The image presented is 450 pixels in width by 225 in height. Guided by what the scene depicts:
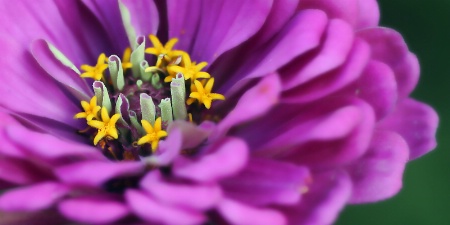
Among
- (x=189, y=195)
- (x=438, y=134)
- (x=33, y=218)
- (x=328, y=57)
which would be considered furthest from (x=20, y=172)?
(x=438, y=134)

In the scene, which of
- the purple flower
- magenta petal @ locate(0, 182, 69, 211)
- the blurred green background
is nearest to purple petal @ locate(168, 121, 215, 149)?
the purple flower

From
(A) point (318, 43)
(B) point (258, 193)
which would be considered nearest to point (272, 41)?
(A) point (318, 43)

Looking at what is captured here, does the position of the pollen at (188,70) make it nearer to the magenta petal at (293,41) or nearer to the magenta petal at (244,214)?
the magenta petal at (293,41)

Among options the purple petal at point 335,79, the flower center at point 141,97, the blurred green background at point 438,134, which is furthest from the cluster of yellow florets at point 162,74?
the blurred green background at point 438,134

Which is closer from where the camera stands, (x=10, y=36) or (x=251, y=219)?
(x=251, y=219)

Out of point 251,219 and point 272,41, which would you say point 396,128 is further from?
point 251,219

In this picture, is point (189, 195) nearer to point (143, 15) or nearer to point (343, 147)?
point (343, 147)
